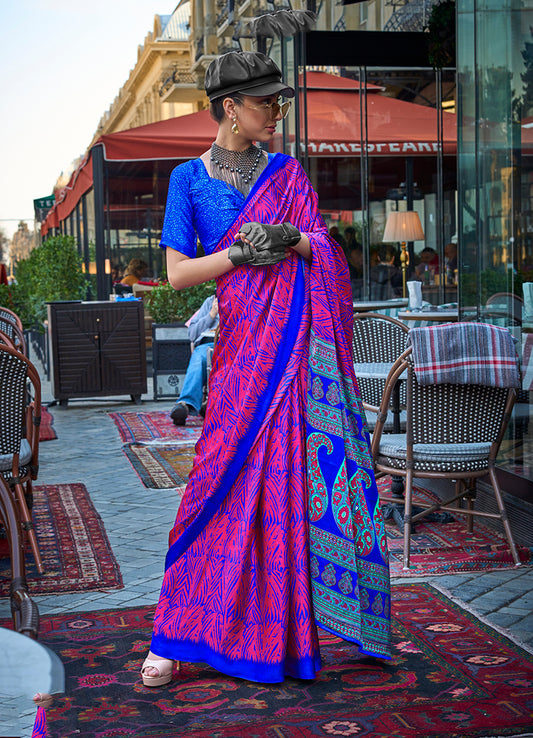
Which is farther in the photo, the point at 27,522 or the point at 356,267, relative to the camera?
the point at 356,267

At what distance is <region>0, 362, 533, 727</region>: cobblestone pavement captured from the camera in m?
3.71

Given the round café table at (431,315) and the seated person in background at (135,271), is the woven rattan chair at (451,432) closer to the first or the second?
the round café table at (431,315)

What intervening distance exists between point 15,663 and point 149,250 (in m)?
24.6

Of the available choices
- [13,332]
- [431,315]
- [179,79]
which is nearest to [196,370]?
[431,315]

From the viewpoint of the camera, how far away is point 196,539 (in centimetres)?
301

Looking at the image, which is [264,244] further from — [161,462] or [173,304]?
[173,304]

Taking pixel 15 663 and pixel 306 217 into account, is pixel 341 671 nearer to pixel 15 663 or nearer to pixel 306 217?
pixel 306 217

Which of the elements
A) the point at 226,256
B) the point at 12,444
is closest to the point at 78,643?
the point at 12,444

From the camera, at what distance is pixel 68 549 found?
4680mm

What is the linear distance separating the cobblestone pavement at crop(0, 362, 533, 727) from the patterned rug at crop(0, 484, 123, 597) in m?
0.07

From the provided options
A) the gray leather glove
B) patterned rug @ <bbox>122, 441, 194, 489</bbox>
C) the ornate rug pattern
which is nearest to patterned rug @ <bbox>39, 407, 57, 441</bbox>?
patterned rug @ <bbox>122, 441, 194, 489</bbox>

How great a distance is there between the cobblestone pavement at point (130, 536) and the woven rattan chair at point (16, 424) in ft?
1.59

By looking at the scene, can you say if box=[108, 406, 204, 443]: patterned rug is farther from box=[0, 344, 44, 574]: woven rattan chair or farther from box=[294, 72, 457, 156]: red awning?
box=[0, 344, 44, 574]: woven rattan chair

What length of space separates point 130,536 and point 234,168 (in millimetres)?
2494
